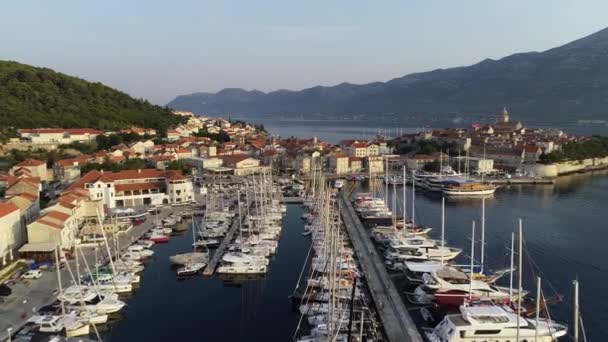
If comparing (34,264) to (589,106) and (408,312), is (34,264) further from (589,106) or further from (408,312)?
(589,106)

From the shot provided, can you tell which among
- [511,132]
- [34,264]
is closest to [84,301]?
[34,264]

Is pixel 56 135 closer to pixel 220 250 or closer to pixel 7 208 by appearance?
pixel 7 208

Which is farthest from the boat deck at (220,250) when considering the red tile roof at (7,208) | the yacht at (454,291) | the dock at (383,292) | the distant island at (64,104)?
the distant island at (64,104)

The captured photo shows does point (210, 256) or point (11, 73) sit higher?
point (11, 73)

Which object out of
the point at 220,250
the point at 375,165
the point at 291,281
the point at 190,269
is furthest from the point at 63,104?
the point at 291,281

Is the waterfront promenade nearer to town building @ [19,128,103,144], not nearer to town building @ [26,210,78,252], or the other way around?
town building @ [26,210,78,252]

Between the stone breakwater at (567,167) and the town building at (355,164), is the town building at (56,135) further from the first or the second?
the stone breakwater at (567,167)

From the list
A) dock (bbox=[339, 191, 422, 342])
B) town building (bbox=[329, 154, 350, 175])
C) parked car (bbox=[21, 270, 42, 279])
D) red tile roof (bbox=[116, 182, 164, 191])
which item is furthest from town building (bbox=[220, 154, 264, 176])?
parked car (bbox=[21, 270, 42, 279])
